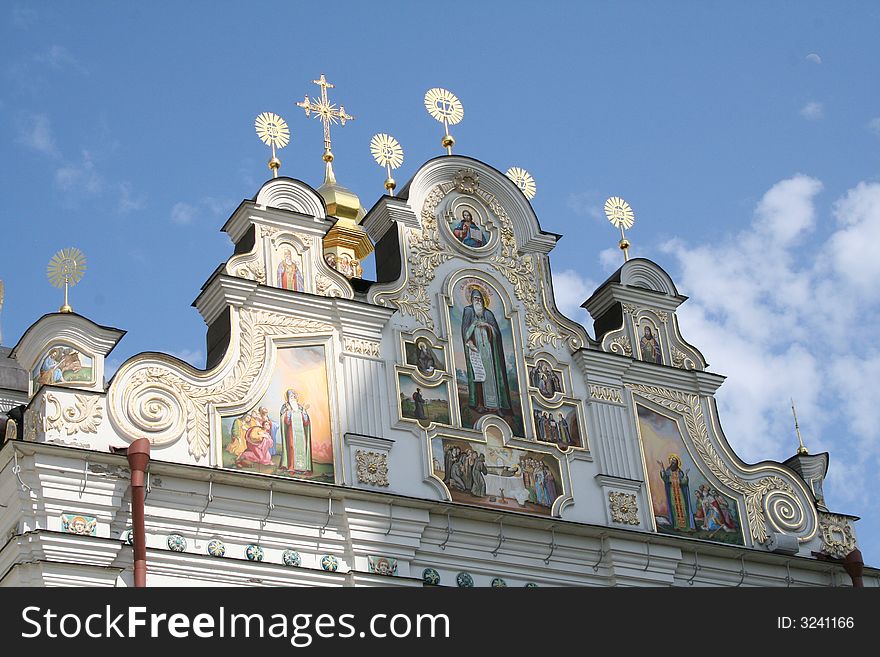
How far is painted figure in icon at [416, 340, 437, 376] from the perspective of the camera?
2092cm

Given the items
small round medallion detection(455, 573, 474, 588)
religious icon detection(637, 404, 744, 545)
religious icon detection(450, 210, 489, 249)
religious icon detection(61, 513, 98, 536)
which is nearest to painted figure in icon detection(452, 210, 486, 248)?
religious icon detection(450, 210, 489, 249)

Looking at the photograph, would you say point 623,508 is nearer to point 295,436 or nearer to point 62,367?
point 295,436

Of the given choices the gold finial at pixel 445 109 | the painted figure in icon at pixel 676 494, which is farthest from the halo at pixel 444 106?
the painted figure in icon at pixel 676 494

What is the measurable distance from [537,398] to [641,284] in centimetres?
286

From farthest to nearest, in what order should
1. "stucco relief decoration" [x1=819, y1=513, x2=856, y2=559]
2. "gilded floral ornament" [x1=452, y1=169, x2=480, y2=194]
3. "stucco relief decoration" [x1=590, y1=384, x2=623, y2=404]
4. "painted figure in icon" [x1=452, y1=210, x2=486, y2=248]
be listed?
"stucco relief decoration" [x1=819, y1=513, x2=856, y2=559] < "gilded floral ornament" [x1=452, y1=169, x2=480, y2=194] < "painted figure in icon" [x1=452, y1=210, x2=486, y2=248] < "stucco relief decoration" [x1=590, y1=384, x2=623, y2=404]

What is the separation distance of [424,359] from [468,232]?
2.11m

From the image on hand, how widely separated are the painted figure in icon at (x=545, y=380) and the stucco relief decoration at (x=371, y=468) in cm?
265

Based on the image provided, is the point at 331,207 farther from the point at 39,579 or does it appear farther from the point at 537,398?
the point at 39,579

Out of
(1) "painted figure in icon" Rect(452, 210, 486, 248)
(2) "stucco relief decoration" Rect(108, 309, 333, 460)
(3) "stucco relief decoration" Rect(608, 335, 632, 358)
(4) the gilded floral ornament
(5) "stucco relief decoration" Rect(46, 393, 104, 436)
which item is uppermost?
(4) the gilded floral ornament

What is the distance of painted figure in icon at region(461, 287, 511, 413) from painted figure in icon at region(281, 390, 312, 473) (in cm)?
222

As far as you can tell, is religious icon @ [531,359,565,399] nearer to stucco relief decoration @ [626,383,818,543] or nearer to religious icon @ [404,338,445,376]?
stucco relief decoration @ [626,383,818,543]

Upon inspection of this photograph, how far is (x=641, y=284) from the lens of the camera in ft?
77.3

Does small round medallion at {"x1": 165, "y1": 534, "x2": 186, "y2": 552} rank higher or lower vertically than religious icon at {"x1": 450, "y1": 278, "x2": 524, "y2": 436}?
lower
